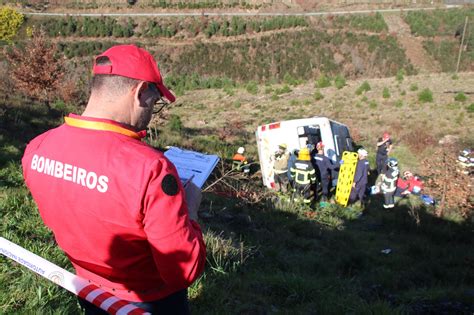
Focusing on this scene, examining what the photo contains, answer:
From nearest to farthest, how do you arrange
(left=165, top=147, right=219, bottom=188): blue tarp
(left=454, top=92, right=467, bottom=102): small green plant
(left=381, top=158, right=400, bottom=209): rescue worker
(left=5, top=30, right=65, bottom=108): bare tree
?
(left=165, top=147, right=219, bottom=188): blue tarp < (left=381, top=158, right=400, bottom=209): rescue worker < (left=5, top=30, right=65, bottom=108): bare tree < (left=454, top=92, right=467, bottom=102): small green plant

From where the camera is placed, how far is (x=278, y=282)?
5.00m

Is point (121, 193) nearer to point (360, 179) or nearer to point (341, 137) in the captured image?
point (360, 179)

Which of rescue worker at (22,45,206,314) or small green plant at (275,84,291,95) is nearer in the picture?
rescue worker at (22,45,206,314)

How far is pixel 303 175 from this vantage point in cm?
981

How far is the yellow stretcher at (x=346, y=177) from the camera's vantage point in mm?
10266

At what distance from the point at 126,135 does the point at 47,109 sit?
49.2ft

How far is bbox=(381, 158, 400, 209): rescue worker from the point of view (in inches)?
406

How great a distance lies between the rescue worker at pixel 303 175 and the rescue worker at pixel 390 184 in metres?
1.78

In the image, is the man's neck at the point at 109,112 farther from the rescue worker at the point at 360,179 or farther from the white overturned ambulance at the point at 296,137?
the white overturned ambulance at the point at 296,137

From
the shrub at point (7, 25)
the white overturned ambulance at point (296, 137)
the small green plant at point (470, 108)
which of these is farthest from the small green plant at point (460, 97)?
the shrub at point (7, 25)

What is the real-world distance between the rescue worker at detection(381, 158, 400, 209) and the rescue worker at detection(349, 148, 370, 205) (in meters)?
0.48

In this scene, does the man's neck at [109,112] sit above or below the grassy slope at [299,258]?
above

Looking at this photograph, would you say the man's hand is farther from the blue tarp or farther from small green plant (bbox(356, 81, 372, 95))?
Answer: small green plant (bbox(356, 81, 372, 95))

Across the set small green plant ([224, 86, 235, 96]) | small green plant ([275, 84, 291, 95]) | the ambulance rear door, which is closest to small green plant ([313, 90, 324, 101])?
small green plant ([275, 84, 291, 95])
